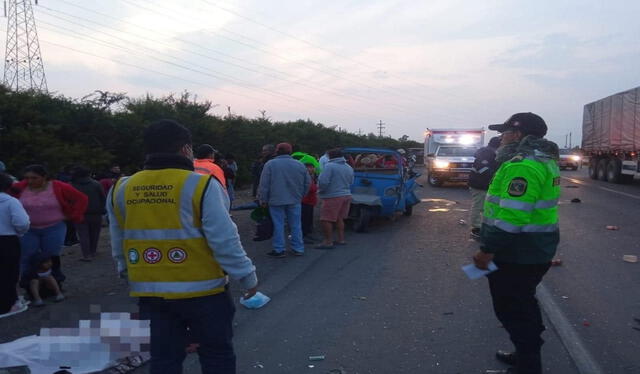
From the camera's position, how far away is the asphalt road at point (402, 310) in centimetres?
461

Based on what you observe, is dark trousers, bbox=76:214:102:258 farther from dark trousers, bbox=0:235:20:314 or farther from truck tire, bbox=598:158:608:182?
truck tire, bbox=598:158:608:182

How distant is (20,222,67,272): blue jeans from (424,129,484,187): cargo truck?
684 inches

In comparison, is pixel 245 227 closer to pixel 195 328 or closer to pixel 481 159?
pixel 481 159

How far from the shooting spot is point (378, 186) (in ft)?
39.5

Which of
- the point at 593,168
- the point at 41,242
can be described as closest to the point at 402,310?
the point at 41,242

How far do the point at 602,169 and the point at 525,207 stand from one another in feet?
88.6

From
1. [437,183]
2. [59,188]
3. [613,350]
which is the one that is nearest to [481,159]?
[613,350]

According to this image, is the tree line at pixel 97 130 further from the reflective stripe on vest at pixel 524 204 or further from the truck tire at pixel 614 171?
the truck tire at pixel 614 171

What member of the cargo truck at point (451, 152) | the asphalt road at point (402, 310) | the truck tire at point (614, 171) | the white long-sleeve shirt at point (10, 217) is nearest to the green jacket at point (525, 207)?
the asphalt road at point (402, 310)

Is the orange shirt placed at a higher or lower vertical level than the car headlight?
higher

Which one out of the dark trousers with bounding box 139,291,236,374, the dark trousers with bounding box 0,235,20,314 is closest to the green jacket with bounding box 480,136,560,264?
the dark trousers with bounding box 139,291,236,374

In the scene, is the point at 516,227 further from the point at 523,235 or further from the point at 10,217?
the point at 10,217

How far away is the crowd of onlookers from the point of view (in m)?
5.68

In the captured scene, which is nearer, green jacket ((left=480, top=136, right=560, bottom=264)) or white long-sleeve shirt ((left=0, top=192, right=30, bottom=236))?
green jacket ((left=480, top=136, right=560, bottom=264))
